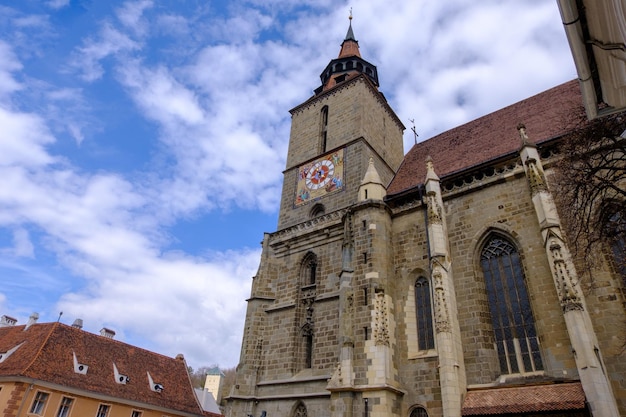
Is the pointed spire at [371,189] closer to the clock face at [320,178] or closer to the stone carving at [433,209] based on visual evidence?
the clock face at [320,178]

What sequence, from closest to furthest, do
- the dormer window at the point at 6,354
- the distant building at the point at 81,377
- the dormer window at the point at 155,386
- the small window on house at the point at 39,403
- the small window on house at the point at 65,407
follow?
the small window on house at the point at 39,403
the distant building at the point at 81,377
the small window on house at the point at 65,407
the dormer window at the point at 6,354
the dormer window at the point at 155,386

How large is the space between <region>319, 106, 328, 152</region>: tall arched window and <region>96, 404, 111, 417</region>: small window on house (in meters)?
15.7

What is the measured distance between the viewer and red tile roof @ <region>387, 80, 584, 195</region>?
47.0 feet

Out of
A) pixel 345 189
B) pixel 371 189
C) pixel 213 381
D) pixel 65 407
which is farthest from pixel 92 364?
pixel 213 381

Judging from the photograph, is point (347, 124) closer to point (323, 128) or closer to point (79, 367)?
point (323, 128)

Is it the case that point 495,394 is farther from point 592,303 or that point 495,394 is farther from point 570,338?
point 592,303

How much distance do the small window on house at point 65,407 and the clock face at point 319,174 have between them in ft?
45.8

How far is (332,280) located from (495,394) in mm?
6616

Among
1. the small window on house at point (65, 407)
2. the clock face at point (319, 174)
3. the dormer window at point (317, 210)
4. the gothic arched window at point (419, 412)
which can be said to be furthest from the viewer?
the clock face at point (319, 174)

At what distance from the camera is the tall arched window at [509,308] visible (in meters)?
10.6

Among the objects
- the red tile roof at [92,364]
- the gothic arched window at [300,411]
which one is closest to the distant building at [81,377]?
the red tile roof at [92,364]

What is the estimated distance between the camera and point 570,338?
30.0ft

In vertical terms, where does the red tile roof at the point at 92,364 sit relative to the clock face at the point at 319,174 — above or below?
below

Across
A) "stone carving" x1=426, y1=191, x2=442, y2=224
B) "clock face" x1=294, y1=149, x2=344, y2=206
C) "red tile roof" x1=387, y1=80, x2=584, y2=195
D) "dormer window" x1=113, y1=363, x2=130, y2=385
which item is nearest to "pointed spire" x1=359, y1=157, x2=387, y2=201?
"red tile roof" x1=387, y1=80, x2=584, y2=195
